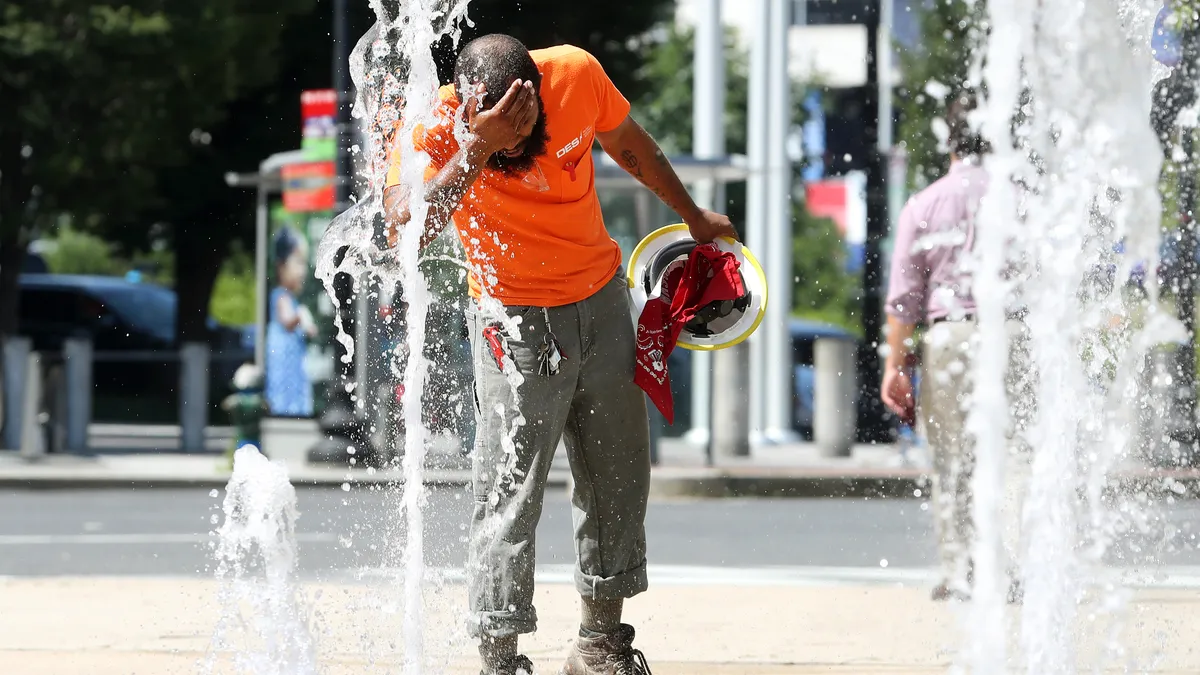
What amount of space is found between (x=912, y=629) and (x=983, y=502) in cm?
177

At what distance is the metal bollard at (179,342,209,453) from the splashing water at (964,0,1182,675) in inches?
440

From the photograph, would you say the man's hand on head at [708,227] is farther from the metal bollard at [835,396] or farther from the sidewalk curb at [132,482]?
the metal bollard at [835,396]

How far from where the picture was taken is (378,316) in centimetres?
1346

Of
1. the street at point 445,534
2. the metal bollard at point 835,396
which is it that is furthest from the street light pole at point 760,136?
the street at point 445,534

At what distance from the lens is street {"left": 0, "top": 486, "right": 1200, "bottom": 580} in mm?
7898

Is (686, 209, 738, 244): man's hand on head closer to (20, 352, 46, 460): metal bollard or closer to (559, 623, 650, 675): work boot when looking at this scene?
(559, 623, 650, 675): work boot

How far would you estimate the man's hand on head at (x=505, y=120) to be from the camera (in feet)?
13.2

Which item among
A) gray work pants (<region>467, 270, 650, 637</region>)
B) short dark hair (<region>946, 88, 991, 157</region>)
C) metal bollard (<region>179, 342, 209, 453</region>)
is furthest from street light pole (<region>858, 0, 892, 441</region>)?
gray work pants (<region>467, 270, 650, 637</region>)

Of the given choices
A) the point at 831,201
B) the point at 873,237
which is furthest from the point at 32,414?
the point at 831,201

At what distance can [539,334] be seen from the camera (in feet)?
14.3

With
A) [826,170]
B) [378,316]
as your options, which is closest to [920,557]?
[378,316]

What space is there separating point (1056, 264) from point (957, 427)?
1533 millimetres

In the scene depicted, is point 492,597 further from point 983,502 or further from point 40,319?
point 40,319

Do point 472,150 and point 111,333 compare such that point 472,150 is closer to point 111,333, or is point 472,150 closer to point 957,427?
point 957,427
